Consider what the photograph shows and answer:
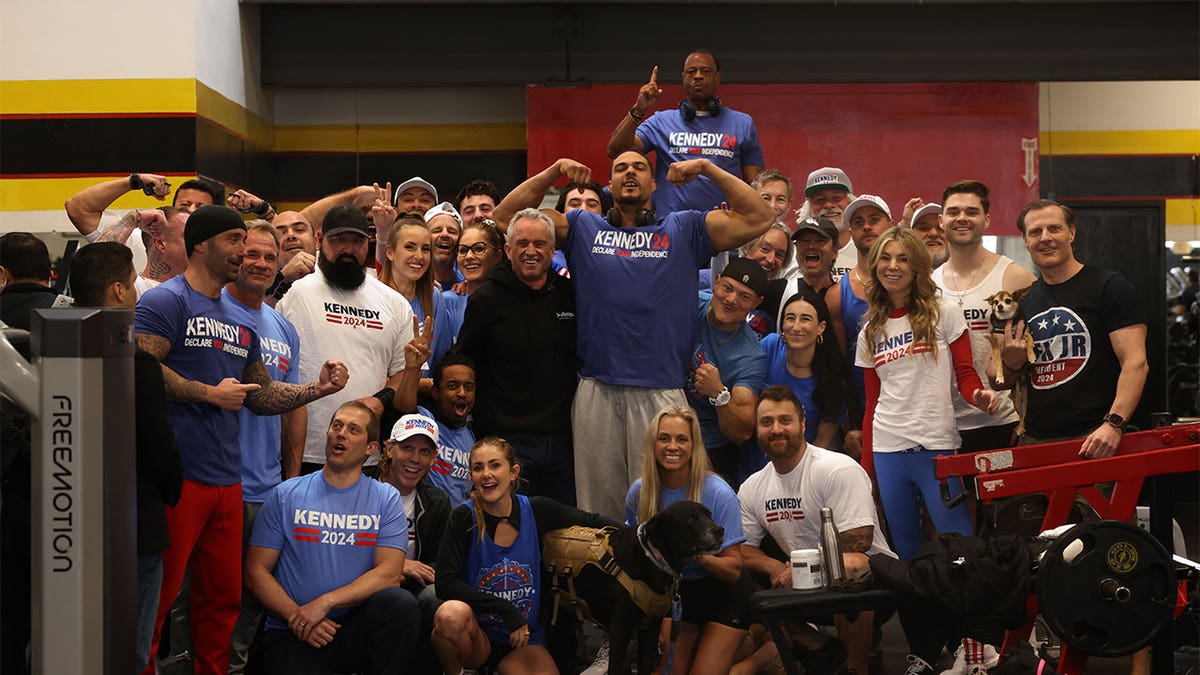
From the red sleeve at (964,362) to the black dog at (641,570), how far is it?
139 cm

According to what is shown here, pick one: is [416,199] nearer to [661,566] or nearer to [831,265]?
[831,265]

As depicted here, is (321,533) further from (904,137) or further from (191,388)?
(904,137)

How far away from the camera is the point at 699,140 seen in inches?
281

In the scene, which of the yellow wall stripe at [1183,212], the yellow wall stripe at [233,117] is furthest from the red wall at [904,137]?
the yellow wall stripe at [233,117]

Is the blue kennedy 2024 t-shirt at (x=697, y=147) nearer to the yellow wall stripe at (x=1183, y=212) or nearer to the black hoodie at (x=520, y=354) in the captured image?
the black hoodie at (x=520, y=354)

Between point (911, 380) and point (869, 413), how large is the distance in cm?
29

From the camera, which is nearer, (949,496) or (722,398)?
(949,496)

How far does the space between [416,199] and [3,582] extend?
12.7 feet

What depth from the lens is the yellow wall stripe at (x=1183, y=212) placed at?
11477mm

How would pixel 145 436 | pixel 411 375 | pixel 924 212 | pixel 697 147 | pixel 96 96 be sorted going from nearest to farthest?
pixel 145 436
pixel 411 375
pixel 924 212
pixel 697 147
pixel 96 96

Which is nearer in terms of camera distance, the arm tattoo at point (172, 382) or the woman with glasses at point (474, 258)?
the arm tattoo at point (172, 382)

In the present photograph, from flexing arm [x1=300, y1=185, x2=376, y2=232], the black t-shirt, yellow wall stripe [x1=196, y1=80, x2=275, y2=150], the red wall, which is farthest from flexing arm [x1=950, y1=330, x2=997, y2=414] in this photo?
yellow wall stripe [x1=196, y1=80, x2=275, y2=150]

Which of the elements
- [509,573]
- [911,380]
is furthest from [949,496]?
[509,573]

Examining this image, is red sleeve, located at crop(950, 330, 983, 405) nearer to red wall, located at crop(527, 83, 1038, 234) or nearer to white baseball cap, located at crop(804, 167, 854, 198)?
white baseball cap, located at crop(804, 167, 854, 198)
